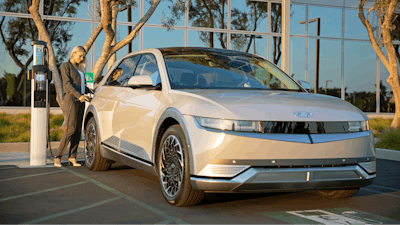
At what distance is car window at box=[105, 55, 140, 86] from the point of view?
6.91 m

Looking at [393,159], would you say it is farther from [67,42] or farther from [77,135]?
[67,42]

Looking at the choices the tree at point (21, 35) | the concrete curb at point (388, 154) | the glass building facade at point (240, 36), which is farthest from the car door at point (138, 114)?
the tree at point (21, 35)

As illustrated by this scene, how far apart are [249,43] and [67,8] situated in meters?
7.91

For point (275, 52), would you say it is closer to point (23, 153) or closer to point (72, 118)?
point (23, 153)

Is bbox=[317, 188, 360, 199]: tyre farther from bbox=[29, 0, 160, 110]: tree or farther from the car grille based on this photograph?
bbox=[29, 0, 160, 110]: tree

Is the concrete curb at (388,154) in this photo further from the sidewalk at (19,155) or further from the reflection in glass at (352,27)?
the reflection in glass at (352,27)

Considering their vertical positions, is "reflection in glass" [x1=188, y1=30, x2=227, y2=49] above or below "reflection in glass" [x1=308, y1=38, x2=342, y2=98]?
above

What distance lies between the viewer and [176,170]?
5.01m

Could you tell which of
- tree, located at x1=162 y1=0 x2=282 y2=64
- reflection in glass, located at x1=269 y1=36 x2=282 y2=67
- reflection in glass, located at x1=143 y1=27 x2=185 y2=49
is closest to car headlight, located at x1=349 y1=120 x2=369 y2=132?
reflection in glass, located at x1=143 y1=27 x2=185 y2=49

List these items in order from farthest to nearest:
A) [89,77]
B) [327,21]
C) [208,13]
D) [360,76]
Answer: [360,76]
[327,21]
[208,13]
[89,77]

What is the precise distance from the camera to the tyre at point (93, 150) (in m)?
7.44

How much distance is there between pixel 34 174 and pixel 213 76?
3.34 m

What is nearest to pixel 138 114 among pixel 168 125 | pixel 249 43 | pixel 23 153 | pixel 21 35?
pixel 168 125

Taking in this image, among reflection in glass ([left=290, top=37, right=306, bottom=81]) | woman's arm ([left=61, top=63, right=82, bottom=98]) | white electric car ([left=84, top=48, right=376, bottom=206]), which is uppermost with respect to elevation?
reflection in glass ([left=290, top=37, right=306, bottom=81])
